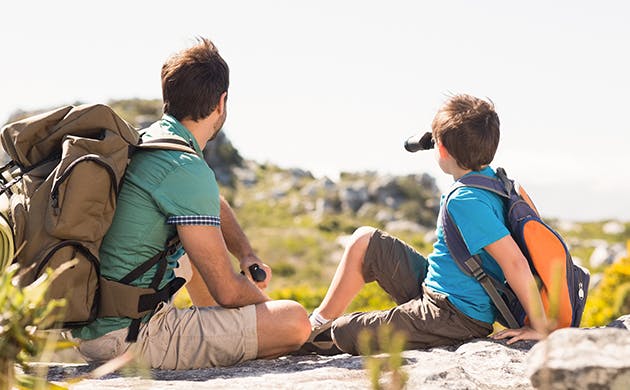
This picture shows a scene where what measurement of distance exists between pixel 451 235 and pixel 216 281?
1.18 meters

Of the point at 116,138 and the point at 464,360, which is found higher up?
the point at 116,138

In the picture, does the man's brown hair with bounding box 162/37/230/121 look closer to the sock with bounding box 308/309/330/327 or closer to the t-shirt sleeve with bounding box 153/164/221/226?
the t-shirt sleeve with bounding box 153/164/221/226

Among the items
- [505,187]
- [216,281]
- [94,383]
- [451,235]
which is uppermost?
[505,187]

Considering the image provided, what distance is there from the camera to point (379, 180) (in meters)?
32.2

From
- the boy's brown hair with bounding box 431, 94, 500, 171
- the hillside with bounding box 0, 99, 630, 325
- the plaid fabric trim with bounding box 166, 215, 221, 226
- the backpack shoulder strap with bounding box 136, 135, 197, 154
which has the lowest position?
the hillside with bounding box 0, 99, 630, 325

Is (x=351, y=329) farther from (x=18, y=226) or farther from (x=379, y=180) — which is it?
(x=379, y=180)

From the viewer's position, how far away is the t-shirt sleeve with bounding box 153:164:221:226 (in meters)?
3.49

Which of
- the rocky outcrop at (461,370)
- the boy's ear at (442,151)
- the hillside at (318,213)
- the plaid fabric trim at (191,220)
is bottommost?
the hillside at (318,213)

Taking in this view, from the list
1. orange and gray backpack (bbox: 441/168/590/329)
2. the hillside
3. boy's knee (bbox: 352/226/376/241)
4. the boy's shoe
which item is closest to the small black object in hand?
the boy's shoe

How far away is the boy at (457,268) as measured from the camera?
12.2 feet

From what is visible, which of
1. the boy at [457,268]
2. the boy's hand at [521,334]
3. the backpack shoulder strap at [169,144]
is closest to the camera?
the backpack shoulder strap at [169,144]

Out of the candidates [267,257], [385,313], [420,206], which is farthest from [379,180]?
[385,313]

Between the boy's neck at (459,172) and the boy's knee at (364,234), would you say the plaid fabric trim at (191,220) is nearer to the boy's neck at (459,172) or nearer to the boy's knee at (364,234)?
the boy's knee at (364,234)

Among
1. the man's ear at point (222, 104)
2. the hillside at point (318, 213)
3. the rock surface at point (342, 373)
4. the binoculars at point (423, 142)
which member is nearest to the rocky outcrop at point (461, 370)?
the rock surface at point (342, 373)
